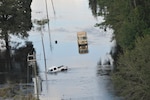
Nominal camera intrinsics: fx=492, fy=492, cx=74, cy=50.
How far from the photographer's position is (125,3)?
49938 mm

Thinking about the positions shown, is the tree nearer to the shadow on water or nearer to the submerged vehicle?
the shadow on water

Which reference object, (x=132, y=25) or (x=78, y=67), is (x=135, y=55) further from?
(x=78, y=67)

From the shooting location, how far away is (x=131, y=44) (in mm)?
47656

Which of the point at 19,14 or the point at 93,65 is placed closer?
the point at 93,65

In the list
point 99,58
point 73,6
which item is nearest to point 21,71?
point 99,58

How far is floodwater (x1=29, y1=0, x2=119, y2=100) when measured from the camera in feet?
152

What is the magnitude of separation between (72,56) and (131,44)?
19948 mm

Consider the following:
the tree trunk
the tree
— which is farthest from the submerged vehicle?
the tree

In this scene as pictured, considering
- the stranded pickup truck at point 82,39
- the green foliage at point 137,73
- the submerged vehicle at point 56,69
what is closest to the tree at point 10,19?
the stranded pickup truck at point 82,39

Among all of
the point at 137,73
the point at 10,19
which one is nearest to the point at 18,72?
the point at 10,19

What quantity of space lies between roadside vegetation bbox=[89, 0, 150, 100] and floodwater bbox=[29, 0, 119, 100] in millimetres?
2794

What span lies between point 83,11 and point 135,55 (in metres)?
77.8

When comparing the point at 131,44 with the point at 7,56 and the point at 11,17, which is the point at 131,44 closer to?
the point at 7,56

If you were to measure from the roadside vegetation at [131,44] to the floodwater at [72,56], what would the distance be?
9.17ft
